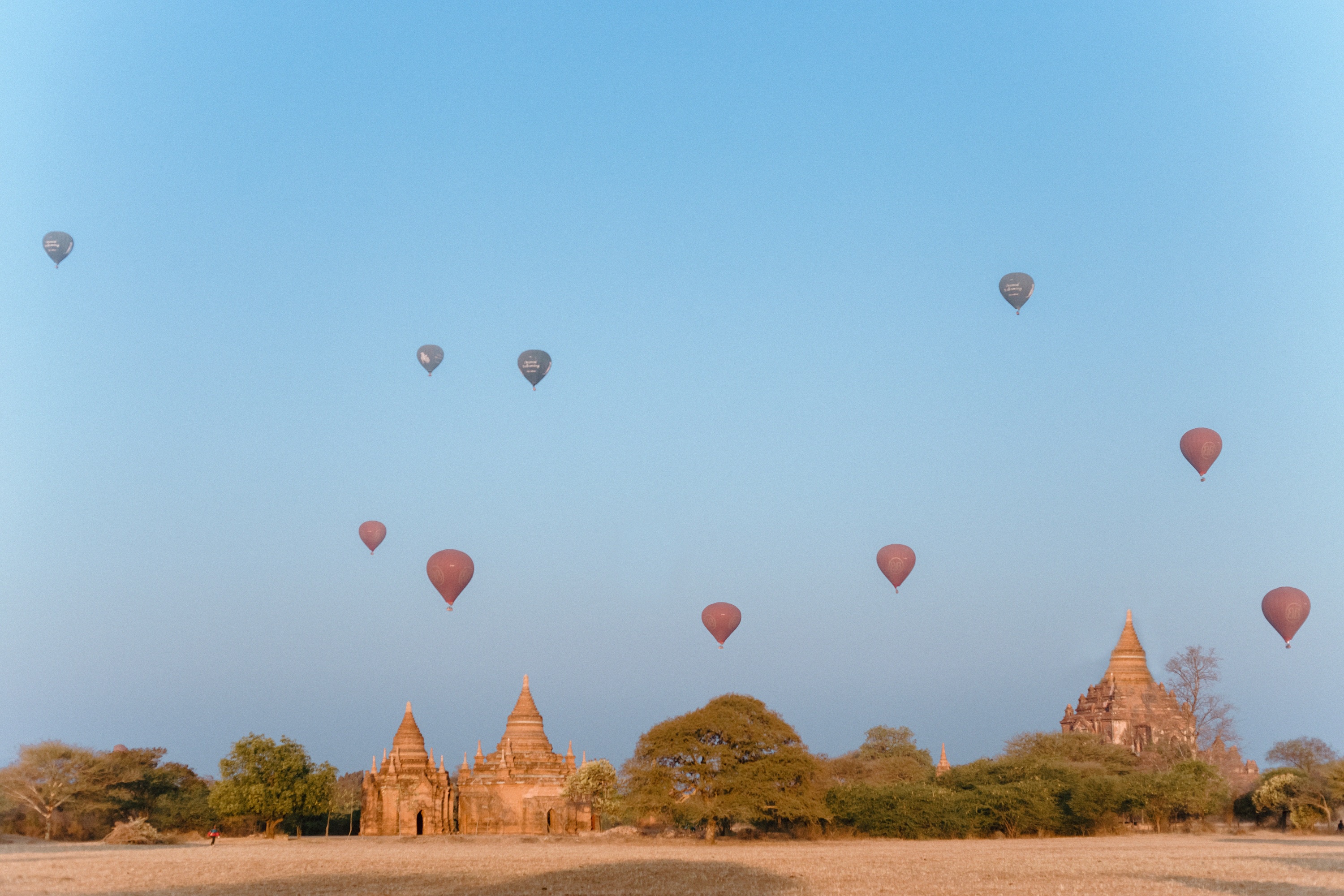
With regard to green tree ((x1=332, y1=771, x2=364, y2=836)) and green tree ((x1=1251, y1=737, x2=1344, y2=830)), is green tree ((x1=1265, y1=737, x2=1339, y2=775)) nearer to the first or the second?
green tree ((x1=1251, y1=737, x2=1344, y2=830))

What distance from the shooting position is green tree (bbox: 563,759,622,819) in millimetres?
68500

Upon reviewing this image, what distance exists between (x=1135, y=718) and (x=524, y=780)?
43920mm

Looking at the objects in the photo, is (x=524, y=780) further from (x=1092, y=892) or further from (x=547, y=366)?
(x=1092, y=892)

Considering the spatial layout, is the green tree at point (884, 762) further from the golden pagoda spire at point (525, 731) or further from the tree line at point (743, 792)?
the golden pagoda spire at point (525, 731)

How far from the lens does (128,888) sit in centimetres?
2981

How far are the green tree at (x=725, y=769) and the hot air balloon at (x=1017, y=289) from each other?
22.3 m

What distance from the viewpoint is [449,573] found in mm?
62312

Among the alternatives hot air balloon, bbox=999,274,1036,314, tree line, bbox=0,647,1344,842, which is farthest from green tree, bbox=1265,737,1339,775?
hot air balloon, bbox=999,274,1036,314

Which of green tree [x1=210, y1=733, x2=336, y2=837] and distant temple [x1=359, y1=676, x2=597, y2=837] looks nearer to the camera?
green tree [x1=210, y1=733, x2=336, y2=837]

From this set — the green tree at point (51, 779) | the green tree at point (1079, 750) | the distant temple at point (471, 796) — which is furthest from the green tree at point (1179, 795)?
the green tree at point (51, 779)

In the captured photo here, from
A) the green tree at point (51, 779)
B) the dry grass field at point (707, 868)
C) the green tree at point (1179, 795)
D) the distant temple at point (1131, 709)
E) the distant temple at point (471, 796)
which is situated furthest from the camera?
the distant temple at point (1131, 709)

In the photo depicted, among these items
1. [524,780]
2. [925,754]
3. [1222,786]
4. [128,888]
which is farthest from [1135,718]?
[128,888]

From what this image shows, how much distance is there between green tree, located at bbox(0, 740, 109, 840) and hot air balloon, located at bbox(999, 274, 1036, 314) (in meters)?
49.7

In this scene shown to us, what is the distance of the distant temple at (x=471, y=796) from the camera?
73.2m
